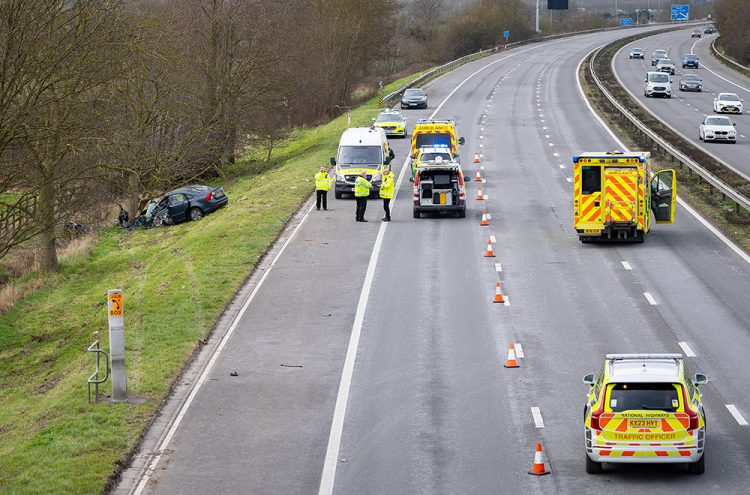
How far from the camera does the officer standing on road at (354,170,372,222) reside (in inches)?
1497

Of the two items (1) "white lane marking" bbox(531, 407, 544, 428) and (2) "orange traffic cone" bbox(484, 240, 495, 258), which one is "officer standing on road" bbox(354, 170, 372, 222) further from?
(1) "white lane marking" bbox(531, 407, 544, 428)

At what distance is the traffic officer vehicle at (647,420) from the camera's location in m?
15.9

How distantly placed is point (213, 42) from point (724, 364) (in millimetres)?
41945

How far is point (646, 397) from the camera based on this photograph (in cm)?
1603

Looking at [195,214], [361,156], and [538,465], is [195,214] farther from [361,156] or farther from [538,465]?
[538,465]

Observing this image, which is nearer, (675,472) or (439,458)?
(675,472)

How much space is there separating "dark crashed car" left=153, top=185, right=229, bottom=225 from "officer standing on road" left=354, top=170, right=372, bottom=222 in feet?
35.2

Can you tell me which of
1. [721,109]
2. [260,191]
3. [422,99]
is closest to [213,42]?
[260,191]

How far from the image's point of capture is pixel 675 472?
16688 mm

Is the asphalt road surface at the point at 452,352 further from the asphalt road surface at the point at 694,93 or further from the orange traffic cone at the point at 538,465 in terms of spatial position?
the asphalt road surface at the point at 694,93

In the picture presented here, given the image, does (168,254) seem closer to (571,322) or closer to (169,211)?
(169,211)

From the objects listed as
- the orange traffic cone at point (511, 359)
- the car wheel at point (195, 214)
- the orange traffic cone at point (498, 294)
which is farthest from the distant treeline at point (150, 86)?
the orange traffic cone at point (511, 359)

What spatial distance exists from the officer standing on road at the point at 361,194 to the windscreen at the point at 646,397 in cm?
2249

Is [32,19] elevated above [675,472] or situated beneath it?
elevated above
